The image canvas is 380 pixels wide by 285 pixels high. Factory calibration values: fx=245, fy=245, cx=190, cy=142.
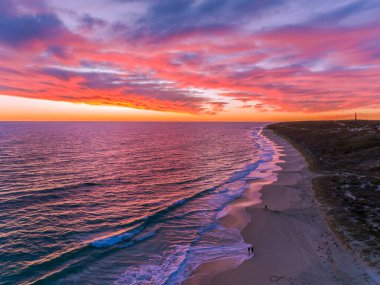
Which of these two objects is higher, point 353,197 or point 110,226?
point 353,197

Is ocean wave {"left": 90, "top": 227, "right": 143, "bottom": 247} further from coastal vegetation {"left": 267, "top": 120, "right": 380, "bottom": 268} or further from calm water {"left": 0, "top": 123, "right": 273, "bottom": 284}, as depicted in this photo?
coastal vegetation {"left": 267, "top": 120, "right": 380, "bottom": 268}

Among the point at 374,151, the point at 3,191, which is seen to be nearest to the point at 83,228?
the point at 3,191

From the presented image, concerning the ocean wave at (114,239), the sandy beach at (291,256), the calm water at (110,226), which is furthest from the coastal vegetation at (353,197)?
the ocean wave at (114,239)

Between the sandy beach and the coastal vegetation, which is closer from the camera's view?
the sandy beach

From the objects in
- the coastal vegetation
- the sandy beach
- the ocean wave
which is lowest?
the ocean wave

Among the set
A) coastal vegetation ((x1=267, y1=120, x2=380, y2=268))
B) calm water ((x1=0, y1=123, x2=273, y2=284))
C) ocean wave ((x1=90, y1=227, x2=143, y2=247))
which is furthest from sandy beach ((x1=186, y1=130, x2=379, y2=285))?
ocean wave ((x1=90, y1=227, x2=143, y2=247))

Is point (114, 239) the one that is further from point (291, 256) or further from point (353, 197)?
point (353, 197)

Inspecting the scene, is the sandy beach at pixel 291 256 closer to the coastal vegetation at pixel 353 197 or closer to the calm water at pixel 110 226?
the coastal vegetation at pixel 353 197

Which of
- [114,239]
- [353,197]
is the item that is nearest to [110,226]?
[114,239]

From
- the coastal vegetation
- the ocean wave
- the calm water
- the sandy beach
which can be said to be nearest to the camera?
the sandy beach
